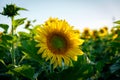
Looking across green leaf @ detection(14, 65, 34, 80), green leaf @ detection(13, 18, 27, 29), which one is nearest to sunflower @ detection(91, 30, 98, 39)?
green leaf @ detection(13, 18, 27, 29)

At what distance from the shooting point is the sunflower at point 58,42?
8.75 feet

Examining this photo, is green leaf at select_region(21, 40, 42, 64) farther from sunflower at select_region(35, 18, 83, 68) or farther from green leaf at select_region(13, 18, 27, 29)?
green leaf at select_region(13, 18, 27, 29)

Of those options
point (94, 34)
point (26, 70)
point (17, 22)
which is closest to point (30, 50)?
point (26, 70)

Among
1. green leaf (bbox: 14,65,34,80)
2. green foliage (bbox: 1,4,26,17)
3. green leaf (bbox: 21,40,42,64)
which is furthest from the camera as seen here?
green foliage (bbox: 1,4,26,17)

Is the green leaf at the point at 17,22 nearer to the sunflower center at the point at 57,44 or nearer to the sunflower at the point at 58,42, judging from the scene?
the sunflower at the point at 58,42

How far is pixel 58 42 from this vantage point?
9.19ft

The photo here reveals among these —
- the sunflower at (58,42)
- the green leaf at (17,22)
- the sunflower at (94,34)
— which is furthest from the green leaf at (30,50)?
the sunflower at (94,34)

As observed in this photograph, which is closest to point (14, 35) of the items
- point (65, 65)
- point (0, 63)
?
point (0, 63)

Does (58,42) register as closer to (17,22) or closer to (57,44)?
(57,44)

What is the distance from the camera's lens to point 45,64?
114 inches

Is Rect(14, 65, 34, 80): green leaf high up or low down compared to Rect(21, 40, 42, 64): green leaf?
down

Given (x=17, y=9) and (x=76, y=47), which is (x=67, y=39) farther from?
(x=17, y=9)

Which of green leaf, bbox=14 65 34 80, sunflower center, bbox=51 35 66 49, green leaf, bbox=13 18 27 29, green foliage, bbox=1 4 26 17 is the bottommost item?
green leaf, bbox=14 65 34 80

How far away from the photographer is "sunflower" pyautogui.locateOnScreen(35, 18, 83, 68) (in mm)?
2666
